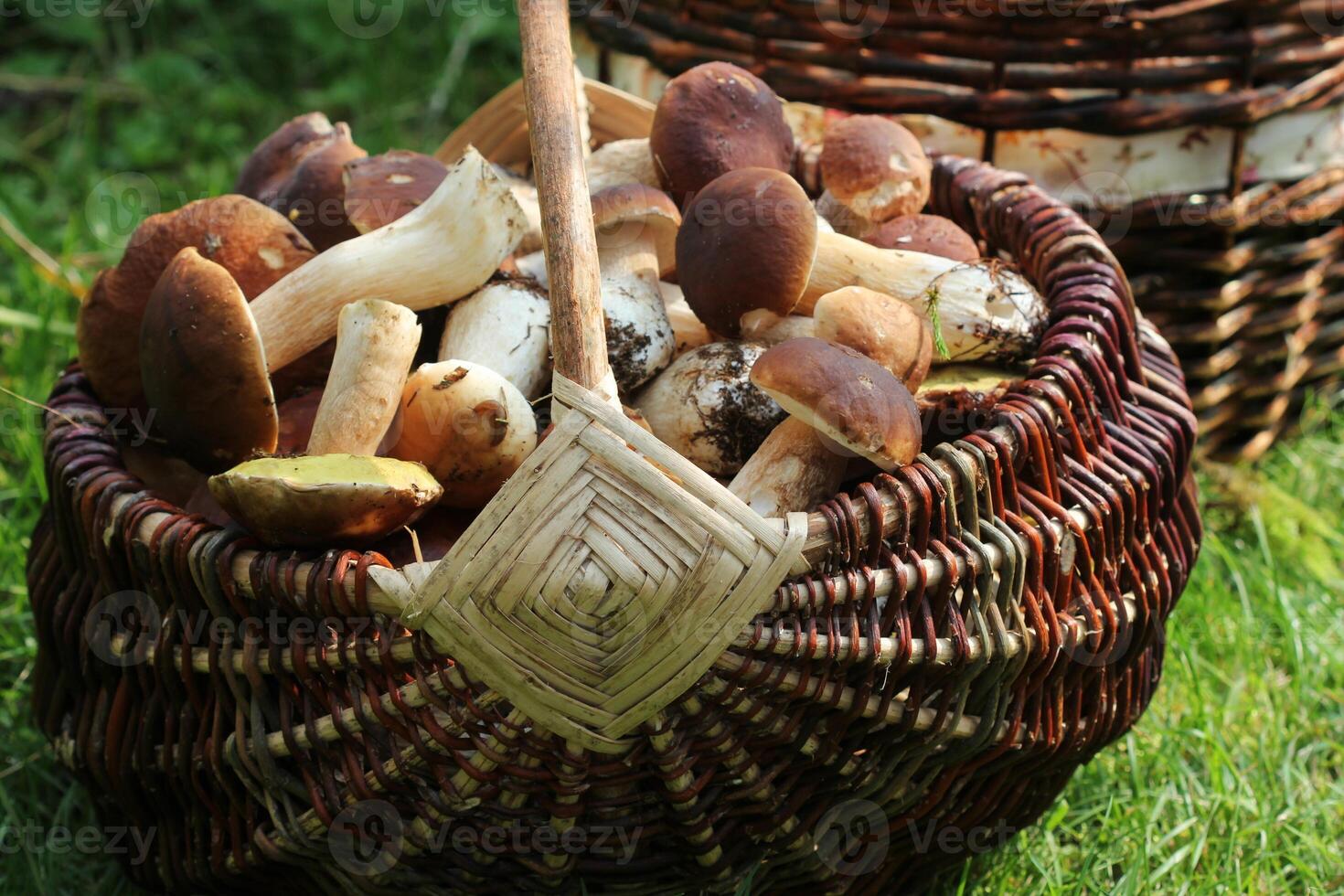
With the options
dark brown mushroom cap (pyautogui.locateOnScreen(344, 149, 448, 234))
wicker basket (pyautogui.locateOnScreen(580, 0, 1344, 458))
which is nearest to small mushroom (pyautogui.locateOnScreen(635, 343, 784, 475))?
dark brown mushroom cap (pyautogui.locateOnScreen(344, 149, 448, 234))

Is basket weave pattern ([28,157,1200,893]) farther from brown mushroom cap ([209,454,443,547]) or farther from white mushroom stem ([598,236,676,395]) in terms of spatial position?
white mushroom stem ([598,236,676,395])

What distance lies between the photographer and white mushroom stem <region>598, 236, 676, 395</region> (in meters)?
1.53

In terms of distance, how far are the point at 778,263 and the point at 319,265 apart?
58 cm

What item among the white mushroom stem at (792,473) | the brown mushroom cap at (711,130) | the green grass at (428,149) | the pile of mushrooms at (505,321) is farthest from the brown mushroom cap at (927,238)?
the green grass at (428,149)

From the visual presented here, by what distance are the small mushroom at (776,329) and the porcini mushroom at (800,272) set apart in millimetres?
16

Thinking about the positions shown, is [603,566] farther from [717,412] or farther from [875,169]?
[875,169]

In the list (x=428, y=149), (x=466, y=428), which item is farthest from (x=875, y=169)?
(x=428, y=149)

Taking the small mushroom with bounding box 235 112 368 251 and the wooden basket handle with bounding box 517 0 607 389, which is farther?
the small mushroom with bounding box 235 112 368 251

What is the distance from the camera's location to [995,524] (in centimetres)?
128

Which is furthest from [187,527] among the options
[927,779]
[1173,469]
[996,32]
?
[996,32]

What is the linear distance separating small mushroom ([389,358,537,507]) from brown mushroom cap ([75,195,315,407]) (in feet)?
1.07

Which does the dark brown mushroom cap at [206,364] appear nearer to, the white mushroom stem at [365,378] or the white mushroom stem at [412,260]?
the white mushroom stem at [365,378]

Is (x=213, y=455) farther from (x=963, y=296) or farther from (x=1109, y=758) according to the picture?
(x=1109, y=758)

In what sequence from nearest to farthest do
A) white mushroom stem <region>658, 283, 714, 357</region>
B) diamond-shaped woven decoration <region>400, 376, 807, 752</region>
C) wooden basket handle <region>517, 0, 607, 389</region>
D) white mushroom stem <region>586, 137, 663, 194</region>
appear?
diamond-shaped woven decoration <region>400, 376, 807, 752</region>, wooden basket handle <region>517, 0, 607, 389</region>, white mushroom stem <region>658, 283, 714, 357</region>, white mushroom stem <region>586, 137, 663, 194</region>
